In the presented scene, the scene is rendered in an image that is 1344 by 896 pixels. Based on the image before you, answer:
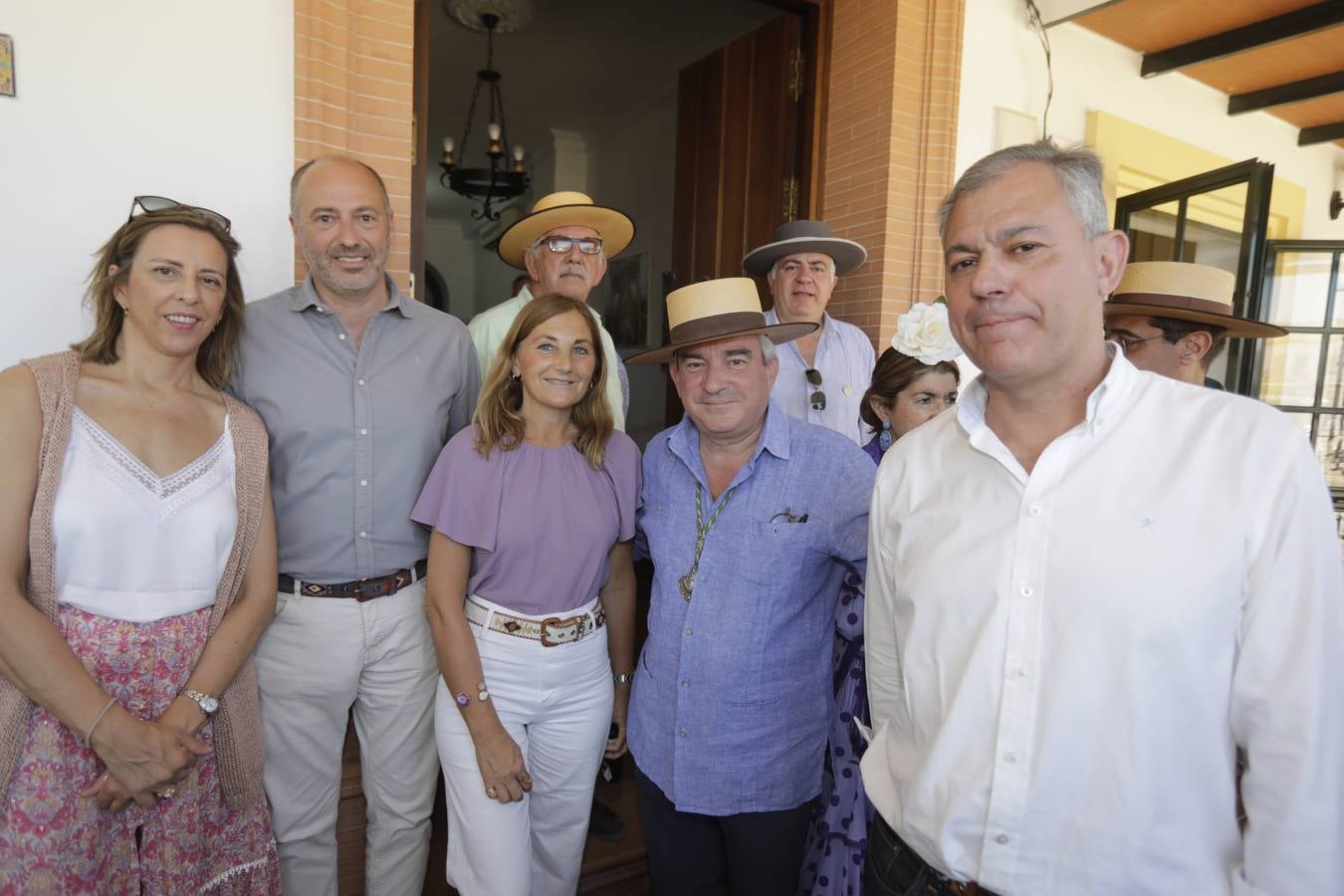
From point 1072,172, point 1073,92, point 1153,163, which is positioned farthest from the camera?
point 1153,163

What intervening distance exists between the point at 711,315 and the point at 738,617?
2.44 ft

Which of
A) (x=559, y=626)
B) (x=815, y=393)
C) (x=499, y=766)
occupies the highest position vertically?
(x=815, y=393)

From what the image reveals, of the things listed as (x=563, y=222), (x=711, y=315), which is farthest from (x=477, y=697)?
(x=563, y=222)

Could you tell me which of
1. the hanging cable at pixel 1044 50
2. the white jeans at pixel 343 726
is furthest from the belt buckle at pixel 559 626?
the hanging cable at pixel 1044 50

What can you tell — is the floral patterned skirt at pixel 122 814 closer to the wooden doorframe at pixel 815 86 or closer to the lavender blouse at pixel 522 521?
the lavender blouse at pixel 522 521

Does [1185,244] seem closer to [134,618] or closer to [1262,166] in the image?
[1262,166]

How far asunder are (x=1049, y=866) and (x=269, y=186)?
2.91m

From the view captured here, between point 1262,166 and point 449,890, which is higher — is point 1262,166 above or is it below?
above

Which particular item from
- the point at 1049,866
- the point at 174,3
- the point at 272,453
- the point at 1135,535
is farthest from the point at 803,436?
the point at 174,3

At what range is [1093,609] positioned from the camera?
1.02 metres

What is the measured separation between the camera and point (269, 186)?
2.61m

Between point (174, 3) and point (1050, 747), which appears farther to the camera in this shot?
point (174, 3)

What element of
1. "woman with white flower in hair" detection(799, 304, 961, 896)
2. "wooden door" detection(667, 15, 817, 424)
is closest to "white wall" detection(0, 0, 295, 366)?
"woman with white flower in hair" detection(799, 304, 961, 896)

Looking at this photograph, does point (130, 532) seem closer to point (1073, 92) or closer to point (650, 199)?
point (1073, 92)
